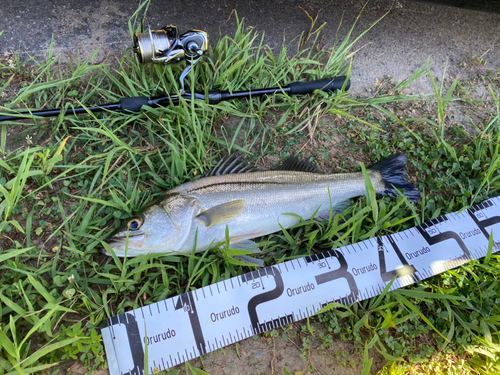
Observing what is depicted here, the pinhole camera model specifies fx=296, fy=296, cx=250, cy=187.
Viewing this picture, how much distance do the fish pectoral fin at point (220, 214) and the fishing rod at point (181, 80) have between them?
3.39 feet

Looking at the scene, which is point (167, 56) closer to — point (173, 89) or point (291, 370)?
point (173, 89)

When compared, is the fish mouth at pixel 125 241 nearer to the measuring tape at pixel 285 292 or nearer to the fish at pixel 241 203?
the fish at pixel 241 203

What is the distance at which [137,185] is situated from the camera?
2.71 meters

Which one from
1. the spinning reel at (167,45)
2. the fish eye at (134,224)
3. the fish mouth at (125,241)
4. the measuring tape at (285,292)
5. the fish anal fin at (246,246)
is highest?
the spinning reel at (167,45)

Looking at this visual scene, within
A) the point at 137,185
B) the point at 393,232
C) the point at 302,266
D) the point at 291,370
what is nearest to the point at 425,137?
the point at 393,232

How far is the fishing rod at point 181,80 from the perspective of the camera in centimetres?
249

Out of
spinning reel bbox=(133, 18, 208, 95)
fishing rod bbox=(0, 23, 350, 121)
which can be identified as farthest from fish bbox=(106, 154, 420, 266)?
spinning reel bbox=(133, 18, 208, 95)

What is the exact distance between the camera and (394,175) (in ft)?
9.07

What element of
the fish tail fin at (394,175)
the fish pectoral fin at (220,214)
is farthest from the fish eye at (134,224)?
the fish tail fin at (394,175)

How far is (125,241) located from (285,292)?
4.32 ft

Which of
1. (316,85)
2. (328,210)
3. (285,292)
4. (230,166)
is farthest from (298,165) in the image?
(285,292)

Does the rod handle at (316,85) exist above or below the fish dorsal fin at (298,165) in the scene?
above

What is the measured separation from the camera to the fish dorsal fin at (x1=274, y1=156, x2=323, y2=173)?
275cm

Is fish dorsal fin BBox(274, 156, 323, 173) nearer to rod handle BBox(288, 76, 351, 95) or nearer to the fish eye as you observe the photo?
rod handle BBox(288, 76, 351, 95)
